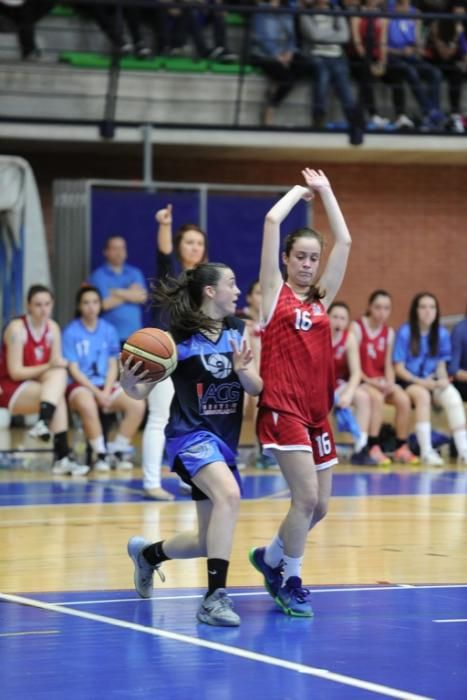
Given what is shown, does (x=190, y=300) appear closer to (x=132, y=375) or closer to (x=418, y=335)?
(x=132, y=375)

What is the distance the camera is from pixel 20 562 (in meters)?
7.13

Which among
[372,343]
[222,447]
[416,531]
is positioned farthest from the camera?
[372,343]

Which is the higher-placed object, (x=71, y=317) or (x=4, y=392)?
(x=71, y=317)

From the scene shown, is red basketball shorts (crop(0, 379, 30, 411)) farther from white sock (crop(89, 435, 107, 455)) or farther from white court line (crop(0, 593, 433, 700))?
white court line (crop(0, 593, 433, 700))

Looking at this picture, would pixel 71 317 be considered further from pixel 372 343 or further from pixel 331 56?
pixel 331 56

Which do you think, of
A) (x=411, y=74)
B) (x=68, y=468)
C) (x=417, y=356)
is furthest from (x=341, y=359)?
(x=411, y=74)

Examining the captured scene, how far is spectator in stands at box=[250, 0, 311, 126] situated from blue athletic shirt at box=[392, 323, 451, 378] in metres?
4.16

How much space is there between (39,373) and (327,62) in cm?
615

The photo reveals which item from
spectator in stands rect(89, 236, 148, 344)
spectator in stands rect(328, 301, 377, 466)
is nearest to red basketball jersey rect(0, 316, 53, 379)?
spectator in stands rect(89, 236, 148, 344)

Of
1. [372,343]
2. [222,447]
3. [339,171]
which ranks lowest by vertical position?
[222,447]

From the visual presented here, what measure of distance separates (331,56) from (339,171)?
7.45ft

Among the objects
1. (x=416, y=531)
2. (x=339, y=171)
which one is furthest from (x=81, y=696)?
(x=339, y=171)

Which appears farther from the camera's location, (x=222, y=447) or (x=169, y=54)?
(x=169, y=54)

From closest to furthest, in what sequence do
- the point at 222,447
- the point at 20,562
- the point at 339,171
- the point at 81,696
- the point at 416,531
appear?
the point at 81,696 → the point at 222,447 → the point at 20,562 → the point at 416,531 → the point at 339,171
